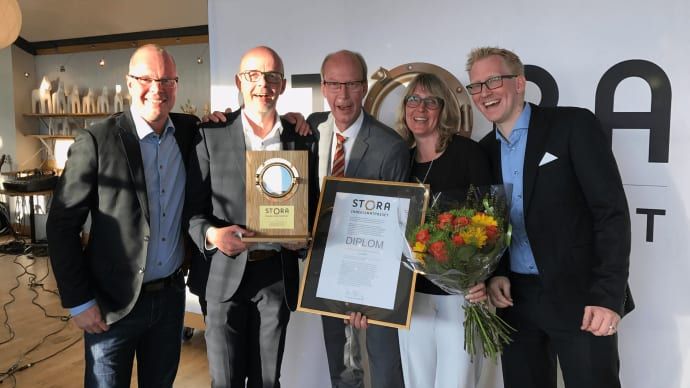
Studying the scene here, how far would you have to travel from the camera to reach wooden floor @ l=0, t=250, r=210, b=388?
3.55 meters

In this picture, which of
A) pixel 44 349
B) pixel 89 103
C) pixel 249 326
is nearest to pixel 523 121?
pixel 249 326

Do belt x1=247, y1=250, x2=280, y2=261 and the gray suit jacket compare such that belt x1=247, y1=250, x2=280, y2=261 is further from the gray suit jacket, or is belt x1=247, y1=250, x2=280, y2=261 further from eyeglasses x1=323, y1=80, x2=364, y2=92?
eyeglasses x1=323, y1=80, x2=364, y2=92

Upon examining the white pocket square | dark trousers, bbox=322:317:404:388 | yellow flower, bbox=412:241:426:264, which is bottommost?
dark trousers, bbox=322:317:404:388

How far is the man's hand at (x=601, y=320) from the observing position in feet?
5.87

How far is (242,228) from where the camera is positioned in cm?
192

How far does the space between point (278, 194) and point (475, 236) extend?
73cm

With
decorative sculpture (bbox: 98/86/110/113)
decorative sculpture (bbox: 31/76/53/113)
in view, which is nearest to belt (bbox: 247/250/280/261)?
decorative sculpture (bbox: 98/86/110/113)

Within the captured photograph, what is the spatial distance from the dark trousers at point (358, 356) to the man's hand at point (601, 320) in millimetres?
777

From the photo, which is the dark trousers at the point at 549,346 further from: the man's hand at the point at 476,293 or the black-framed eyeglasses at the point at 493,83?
the black-framed eyeglasses at the point at 493,83

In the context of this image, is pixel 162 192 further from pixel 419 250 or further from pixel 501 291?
pixel 501 291

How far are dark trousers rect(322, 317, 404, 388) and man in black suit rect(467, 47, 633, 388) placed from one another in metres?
0.51

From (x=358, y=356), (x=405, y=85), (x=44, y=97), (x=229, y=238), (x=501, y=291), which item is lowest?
(x=358, y=356)

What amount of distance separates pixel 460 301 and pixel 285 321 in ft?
2.42

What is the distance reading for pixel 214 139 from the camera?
2.01 metres
